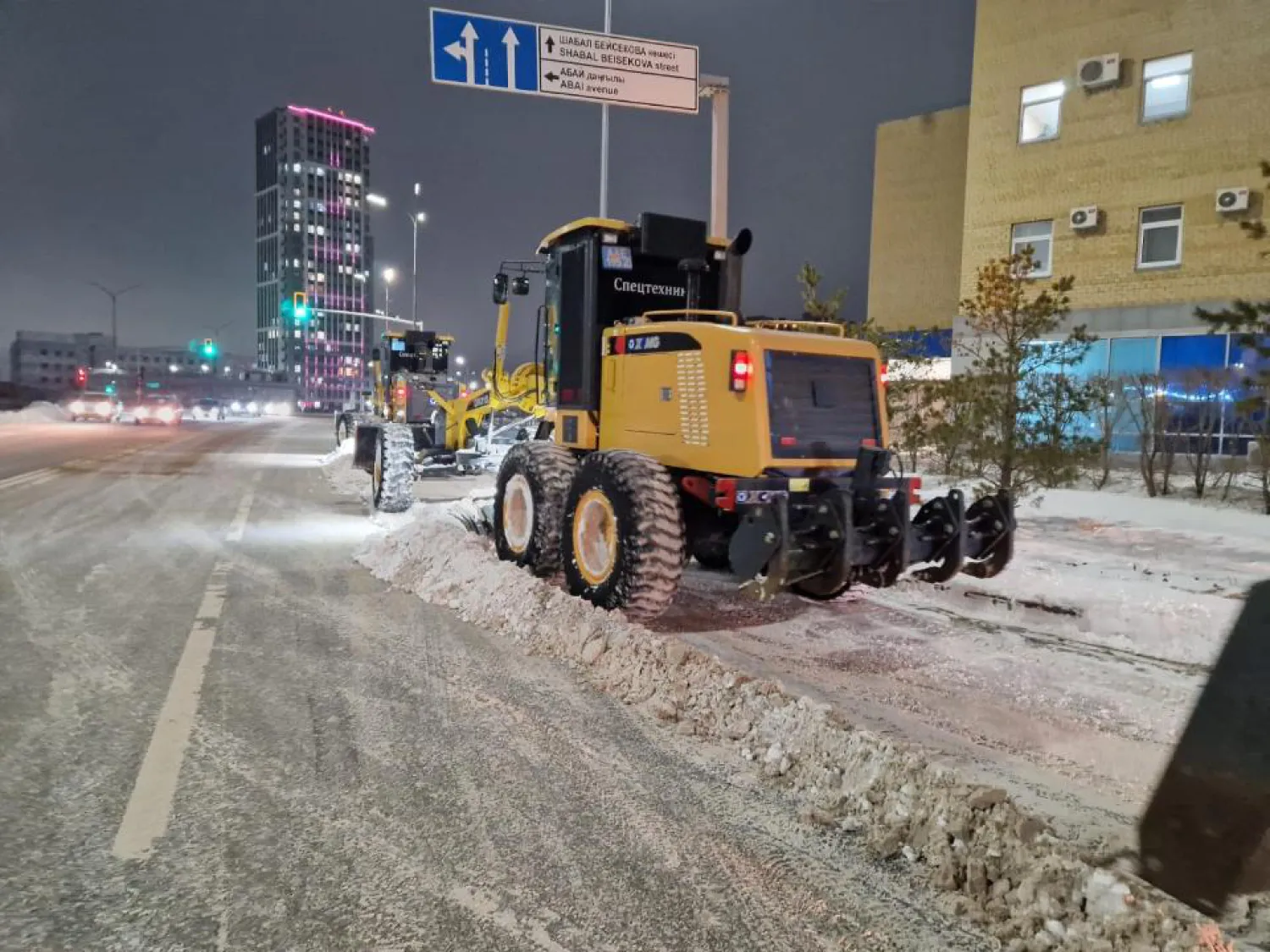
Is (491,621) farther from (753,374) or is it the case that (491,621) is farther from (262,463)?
Answer: (262,463)

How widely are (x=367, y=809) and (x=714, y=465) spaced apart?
11.4 feet

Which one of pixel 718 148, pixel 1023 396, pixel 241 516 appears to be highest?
pixel 718 148

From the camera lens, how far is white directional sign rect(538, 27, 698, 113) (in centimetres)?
1239

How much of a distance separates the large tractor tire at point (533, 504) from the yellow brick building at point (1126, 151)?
1970cm

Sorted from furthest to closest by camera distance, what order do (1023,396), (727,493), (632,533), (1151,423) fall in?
(1151,423)
(1023,396)
(632,533)
(727,493)

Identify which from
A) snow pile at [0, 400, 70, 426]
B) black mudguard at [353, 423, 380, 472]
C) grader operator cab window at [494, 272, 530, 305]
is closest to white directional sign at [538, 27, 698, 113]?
grader operator cab window at [494, 272, 530, 305]

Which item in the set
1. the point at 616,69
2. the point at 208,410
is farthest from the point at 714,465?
the point at 208,410

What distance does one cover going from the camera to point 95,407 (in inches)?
1800

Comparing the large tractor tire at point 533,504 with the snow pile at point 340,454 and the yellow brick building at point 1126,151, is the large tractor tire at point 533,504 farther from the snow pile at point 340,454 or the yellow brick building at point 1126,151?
the yellow brick building at point 1126,151

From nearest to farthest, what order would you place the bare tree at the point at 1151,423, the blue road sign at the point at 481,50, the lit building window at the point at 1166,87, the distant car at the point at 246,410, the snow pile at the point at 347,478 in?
the blue road sign at the point at 481,50 < the bare tree at the point at 1151,423 < the snow pile at the point at 347,478 < the lit building window at the point at 1166,87 < the distant car at the point at 246,410

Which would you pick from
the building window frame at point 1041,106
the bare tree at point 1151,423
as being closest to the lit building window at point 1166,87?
the building window frame at point 1041,106

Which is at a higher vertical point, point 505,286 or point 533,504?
point 505,286

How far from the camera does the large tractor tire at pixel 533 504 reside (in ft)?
24.2

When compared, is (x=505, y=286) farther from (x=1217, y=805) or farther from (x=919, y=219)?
(x=919, y=219)
